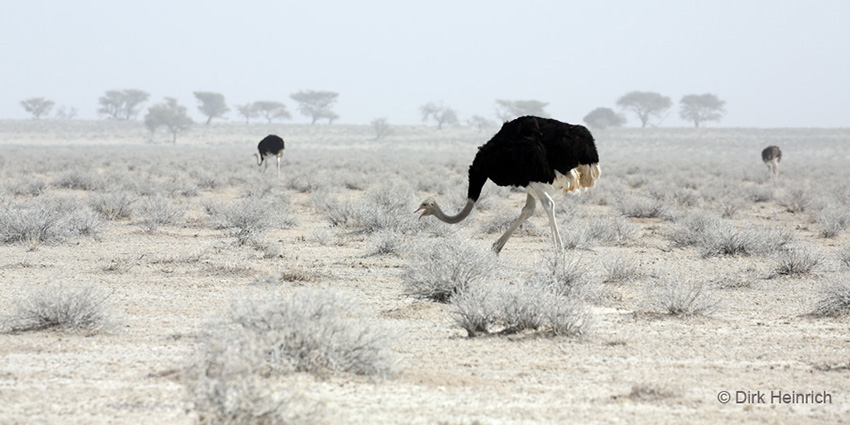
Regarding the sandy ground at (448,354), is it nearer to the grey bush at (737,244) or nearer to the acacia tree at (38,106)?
the grey bush at (737,244)

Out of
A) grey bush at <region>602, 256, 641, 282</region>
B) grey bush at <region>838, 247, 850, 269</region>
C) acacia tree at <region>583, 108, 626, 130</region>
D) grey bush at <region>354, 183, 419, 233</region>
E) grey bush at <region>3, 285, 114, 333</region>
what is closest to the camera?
grey bush at <region>3, 285, 114, 333</region>

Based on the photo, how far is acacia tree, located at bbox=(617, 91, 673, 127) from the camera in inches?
3875

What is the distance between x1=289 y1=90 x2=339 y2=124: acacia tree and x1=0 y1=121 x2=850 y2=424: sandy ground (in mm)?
95998

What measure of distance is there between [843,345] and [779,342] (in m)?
0.44

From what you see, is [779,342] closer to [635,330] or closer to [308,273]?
[635,330]

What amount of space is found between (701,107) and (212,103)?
56.5 metres

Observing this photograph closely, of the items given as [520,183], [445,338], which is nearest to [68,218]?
[520,183]

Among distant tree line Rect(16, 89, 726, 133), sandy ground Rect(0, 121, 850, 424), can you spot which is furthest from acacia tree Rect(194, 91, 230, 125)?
sandy ground Rect(0, 121, 850, 424)

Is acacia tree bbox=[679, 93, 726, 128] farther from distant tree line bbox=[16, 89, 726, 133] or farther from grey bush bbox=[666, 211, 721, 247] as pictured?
grey bush bbox=[666, 211, 721, 247]

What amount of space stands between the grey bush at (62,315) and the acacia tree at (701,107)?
99.5 meters

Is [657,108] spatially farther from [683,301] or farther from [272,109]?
[683,301]

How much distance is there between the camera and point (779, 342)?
6.38 meters

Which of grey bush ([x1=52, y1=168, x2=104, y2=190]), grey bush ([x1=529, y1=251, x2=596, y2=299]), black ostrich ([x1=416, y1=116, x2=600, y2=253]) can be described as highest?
black ostrich ([x1=416, y1=116, x2=600, y2=253])

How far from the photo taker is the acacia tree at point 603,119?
313ft
